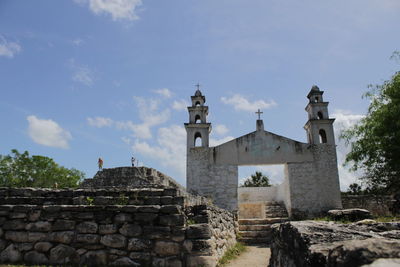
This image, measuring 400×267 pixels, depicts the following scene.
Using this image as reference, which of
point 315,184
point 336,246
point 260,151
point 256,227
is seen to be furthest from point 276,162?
point 336,246

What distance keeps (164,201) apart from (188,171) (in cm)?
1000

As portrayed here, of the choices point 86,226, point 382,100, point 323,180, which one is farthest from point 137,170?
point 382,100

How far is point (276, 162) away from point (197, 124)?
4.54 meters

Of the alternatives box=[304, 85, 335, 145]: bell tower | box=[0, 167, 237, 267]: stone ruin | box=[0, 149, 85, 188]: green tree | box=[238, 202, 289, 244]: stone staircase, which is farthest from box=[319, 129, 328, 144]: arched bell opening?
box=[0, 149, 85, 188]: green tree

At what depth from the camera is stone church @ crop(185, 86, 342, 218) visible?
15.0 meters

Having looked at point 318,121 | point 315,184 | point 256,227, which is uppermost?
point 318,121

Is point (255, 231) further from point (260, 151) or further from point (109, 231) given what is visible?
point (109, 231)

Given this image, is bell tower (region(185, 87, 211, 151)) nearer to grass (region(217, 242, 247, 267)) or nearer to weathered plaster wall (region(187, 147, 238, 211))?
weathered plaster wall (region(187, 147, 238, 211))

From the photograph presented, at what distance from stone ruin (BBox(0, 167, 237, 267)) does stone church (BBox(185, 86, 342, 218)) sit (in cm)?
958

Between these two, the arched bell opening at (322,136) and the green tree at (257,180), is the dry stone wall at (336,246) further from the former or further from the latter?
the green tree at (257,180)

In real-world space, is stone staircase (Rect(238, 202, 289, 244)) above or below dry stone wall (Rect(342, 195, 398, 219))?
below

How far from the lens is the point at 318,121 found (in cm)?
1620

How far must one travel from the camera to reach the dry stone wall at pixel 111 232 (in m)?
5.18

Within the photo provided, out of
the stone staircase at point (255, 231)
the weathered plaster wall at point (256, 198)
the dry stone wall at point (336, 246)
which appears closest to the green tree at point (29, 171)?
the weathered plaster wall at point (256, 198)
